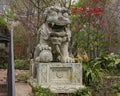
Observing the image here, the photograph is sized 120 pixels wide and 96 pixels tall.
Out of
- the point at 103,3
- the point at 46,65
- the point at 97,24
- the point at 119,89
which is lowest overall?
the point at 119,89

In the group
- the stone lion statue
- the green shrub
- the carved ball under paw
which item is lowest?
the green shrub

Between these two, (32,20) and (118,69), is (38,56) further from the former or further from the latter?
(32,20)

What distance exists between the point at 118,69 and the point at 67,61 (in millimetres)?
2938

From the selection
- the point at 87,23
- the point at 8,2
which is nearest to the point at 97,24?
the point at 87,23

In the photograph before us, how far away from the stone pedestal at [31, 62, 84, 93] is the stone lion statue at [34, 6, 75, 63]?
171 millimetres

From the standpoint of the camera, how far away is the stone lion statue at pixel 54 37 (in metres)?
7.45

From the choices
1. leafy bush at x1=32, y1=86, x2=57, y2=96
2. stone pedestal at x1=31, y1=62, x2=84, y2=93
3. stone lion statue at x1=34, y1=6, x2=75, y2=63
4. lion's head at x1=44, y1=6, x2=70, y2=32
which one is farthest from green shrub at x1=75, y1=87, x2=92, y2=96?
lion's head at x1=44, y1=6, x2=70, y2=32

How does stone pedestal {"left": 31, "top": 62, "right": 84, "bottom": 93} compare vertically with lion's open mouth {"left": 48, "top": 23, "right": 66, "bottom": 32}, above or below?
below

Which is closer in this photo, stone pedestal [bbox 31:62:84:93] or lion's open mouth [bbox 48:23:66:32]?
stone pedestal [bbox 31:62:84:93]

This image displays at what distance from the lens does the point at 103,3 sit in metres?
17.2

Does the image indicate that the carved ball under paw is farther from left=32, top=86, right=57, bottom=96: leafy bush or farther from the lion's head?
left=32, top=86, right=57, bottom=96: leafy bush

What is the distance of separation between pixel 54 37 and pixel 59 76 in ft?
3.19

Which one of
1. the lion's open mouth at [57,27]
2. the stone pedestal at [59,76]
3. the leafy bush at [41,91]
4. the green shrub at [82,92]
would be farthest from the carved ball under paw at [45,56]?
the green shrub at [82,92]

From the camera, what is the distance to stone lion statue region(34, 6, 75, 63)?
293 inches
